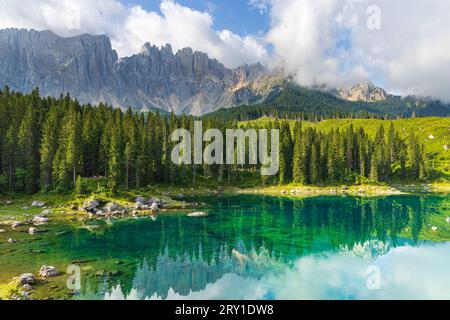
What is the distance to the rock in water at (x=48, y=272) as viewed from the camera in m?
30.5

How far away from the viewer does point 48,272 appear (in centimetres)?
3078

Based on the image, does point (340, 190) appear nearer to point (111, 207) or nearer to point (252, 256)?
point (111, 207)

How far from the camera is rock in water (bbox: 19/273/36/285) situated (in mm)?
27895

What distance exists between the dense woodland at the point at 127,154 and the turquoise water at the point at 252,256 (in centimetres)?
2642

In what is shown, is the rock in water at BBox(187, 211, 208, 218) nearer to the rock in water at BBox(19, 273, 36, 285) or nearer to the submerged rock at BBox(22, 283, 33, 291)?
the rock in water at BBox(19, 273, 36, 285)

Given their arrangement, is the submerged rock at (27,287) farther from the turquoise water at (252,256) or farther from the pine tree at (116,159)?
the pine tree at (116,159)

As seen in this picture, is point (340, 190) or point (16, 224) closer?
point (16, 224)

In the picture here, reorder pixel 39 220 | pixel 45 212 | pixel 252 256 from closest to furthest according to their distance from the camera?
pixel 252 256 < pixel 39 220 < pixel 45 212

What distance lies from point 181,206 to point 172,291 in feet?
150

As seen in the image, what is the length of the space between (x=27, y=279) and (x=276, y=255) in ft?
84.0

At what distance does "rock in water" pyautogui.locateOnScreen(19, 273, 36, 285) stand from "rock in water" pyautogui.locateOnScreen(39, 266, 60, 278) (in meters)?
1.50

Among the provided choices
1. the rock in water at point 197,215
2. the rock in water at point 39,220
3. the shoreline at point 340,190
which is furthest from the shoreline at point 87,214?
the rock in water at point 197,215

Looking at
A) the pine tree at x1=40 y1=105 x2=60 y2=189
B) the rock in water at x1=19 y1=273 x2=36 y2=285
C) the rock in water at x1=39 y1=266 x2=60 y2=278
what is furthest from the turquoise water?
the pine tree at x1=40 y1=105 x2=60 y2=189

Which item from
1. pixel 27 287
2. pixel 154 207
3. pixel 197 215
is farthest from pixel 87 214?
pixel 27 287
